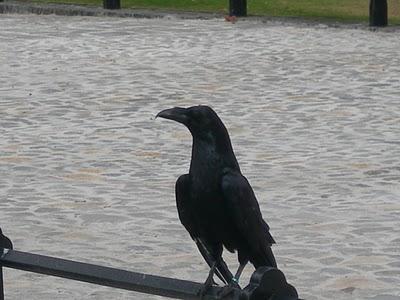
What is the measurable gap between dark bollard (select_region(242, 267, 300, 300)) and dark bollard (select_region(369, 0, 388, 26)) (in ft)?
50.1

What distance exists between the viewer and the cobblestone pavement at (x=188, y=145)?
676 centimetres

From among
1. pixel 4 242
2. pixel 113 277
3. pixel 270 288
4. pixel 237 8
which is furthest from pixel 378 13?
pixel 270 288

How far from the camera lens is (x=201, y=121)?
338cm

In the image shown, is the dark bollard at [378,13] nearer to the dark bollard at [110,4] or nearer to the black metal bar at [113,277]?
the dark bollard at [110,4]

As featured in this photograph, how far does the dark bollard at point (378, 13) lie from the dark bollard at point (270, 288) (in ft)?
50.1

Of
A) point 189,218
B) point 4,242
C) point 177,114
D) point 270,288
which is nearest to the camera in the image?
point 270,288

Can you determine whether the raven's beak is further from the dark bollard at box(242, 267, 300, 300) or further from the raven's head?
the dark bollard at box(242, 267, 300, 300)

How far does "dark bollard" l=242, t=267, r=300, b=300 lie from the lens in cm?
262

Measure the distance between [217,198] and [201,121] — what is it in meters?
0.23

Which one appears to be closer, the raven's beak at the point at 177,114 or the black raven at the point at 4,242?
the black raven at the point at 4,242

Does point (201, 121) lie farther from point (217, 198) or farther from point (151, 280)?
point (151, 280)

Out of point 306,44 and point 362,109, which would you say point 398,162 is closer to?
point 362,109

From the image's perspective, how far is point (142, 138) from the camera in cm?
1037

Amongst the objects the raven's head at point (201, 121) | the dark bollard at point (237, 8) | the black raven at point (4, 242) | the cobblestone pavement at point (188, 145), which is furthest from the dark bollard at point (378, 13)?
the black raven at point (4, 242)
